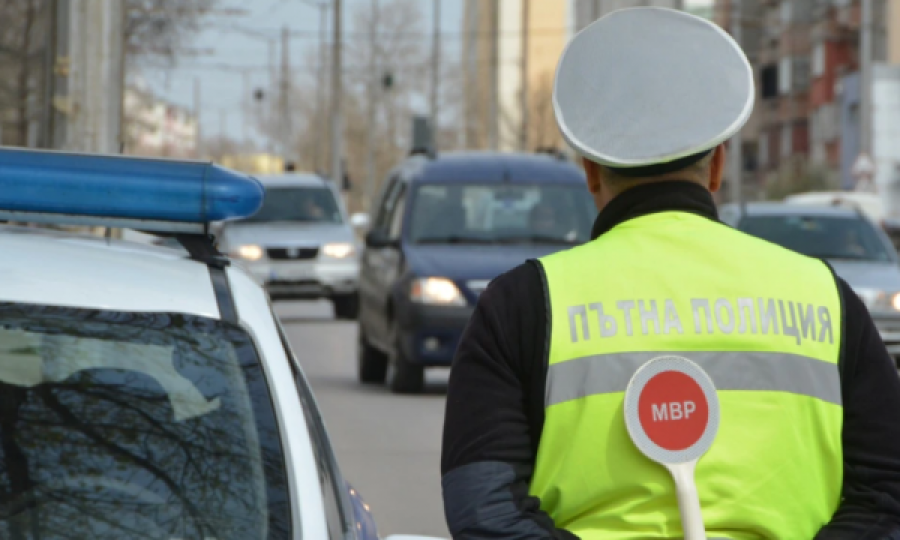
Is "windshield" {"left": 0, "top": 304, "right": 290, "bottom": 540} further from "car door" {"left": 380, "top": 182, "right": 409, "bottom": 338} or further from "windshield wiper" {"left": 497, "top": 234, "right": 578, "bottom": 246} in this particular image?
"windshield wiper" {"left": 497, "top": 234, "right": 578, "bottom": 246}

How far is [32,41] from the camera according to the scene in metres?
40.8

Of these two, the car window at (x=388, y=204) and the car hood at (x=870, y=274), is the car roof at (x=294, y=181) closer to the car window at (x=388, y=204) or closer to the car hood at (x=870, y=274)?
the car window at (x=388, y=204)

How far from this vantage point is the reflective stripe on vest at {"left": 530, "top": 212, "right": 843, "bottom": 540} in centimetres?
236

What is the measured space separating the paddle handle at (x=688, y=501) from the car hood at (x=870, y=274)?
528 inches

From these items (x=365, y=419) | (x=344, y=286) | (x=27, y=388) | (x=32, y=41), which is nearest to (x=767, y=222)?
(x=365, y=419)

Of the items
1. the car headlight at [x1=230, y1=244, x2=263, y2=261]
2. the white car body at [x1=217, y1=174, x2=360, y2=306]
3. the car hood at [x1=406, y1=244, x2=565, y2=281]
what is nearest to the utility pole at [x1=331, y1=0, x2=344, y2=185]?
the white car body at [x1=217, y1=174, x2=360, y2=306]

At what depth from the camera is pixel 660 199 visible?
8.25 feet

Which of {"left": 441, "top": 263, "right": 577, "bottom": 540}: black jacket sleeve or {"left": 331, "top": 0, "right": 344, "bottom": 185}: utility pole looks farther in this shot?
{"left": 331, "top": 0, "right": 344, "bottom": 185}: utility pole

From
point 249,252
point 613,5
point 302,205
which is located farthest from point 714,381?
point 302,205

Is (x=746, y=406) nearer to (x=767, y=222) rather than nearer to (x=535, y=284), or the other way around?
(x=535, y=284)

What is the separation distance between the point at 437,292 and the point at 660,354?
442 inches

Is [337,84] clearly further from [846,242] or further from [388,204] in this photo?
[388,204]

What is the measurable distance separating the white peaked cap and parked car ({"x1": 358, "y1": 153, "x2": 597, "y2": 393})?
10712 millimetres

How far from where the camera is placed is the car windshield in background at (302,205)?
24.0 meters
